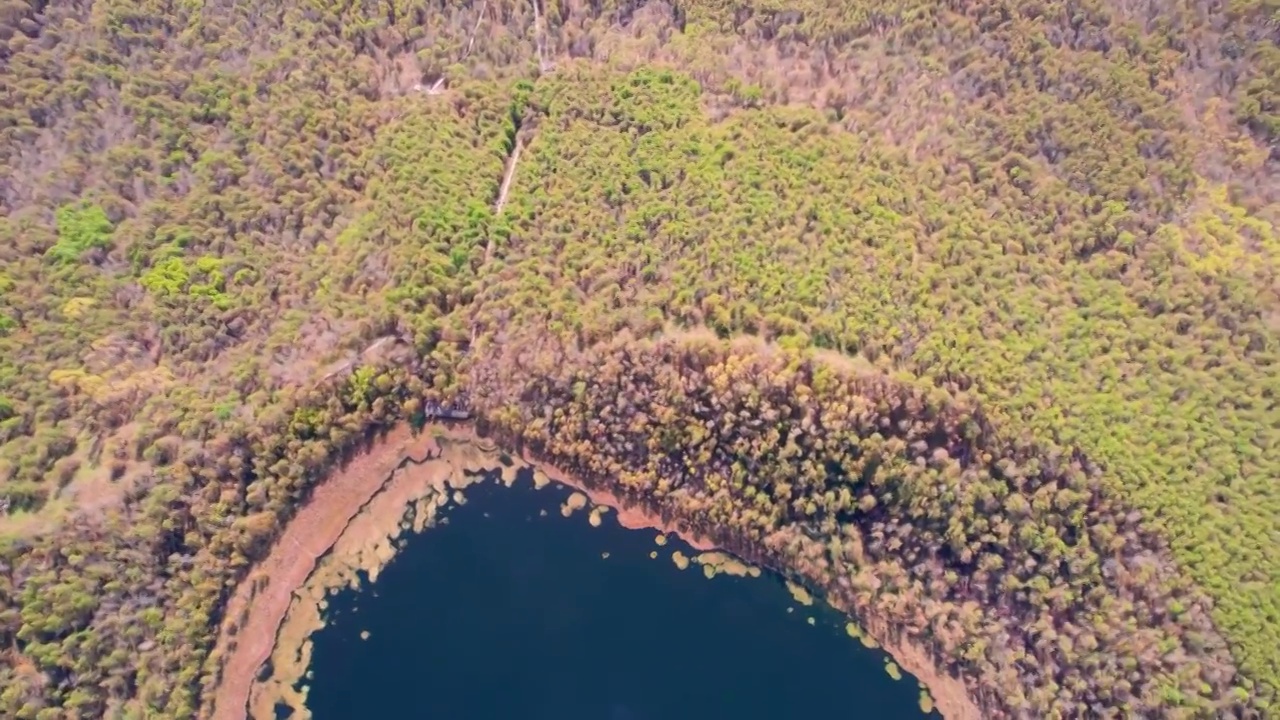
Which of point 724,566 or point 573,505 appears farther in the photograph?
point 573,505

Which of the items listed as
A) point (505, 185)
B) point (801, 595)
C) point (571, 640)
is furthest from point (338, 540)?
point (801, 595)

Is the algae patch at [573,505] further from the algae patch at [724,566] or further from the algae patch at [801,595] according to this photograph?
the algae patch at [801,595]

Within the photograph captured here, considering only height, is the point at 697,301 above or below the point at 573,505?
above

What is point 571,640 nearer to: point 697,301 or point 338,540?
point 338,540

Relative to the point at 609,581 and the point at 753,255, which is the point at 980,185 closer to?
the point at 753,255

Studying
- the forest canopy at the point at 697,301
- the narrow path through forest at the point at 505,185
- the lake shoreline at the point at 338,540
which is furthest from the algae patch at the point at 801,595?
the narrow path through forest at the point at 505,185
